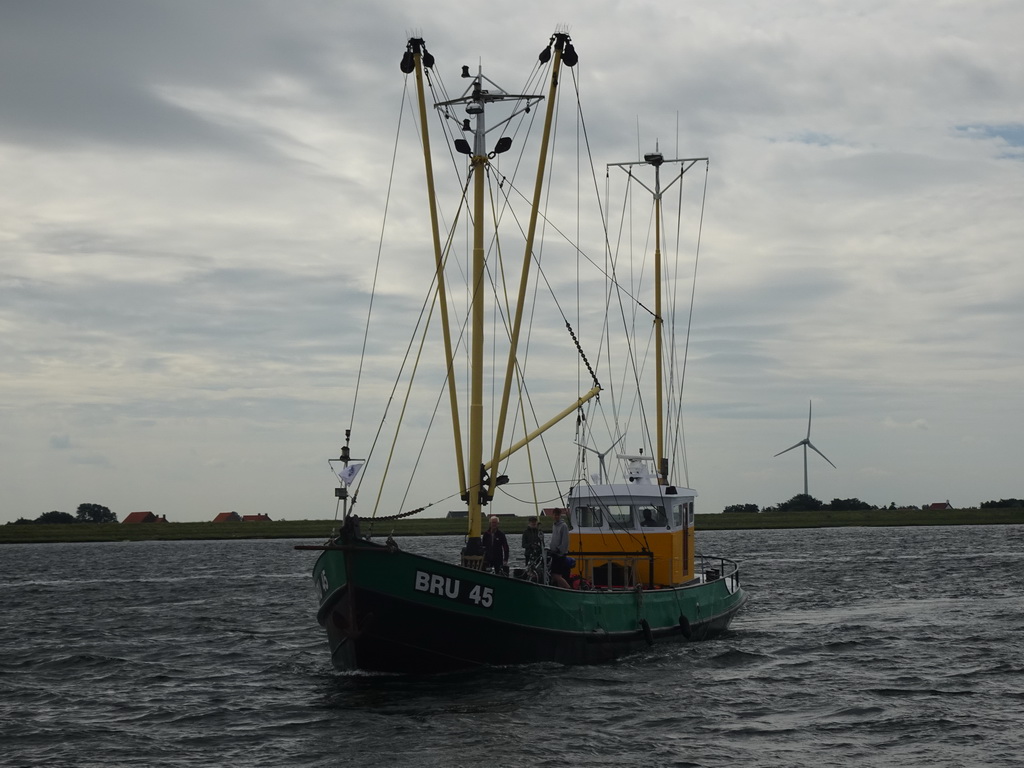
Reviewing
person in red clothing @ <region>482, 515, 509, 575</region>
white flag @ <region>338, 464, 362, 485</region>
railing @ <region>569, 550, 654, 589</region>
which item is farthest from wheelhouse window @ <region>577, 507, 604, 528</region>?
white flag @ <region>338, 464, 362, 485</region>

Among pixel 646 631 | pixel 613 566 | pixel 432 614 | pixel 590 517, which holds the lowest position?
pixel 646 631

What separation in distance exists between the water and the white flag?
14.3ft

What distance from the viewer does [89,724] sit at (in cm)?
2233

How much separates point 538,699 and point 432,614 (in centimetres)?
274

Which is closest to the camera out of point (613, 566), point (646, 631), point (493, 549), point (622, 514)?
point (493, 549)

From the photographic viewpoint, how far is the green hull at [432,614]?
23.8m

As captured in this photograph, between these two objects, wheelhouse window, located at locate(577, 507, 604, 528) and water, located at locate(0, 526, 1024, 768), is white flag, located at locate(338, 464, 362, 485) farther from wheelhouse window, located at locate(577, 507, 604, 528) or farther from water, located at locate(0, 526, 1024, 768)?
wheelhouse window, located at locate(577, 507, 604, 528)

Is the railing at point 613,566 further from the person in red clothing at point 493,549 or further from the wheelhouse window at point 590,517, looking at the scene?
the person in red clothing at point 493,549

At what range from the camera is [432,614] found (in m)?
24.1

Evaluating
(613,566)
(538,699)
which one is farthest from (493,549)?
(613,566)

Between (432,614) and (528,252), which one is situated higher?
(528,252)

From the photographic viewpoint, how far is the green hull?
78.1 feet

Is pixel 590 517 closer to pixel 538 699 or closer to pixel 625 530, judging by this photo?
pixel 625 530

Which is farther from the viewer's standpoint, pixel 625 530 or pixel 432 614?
pixel 625 530
